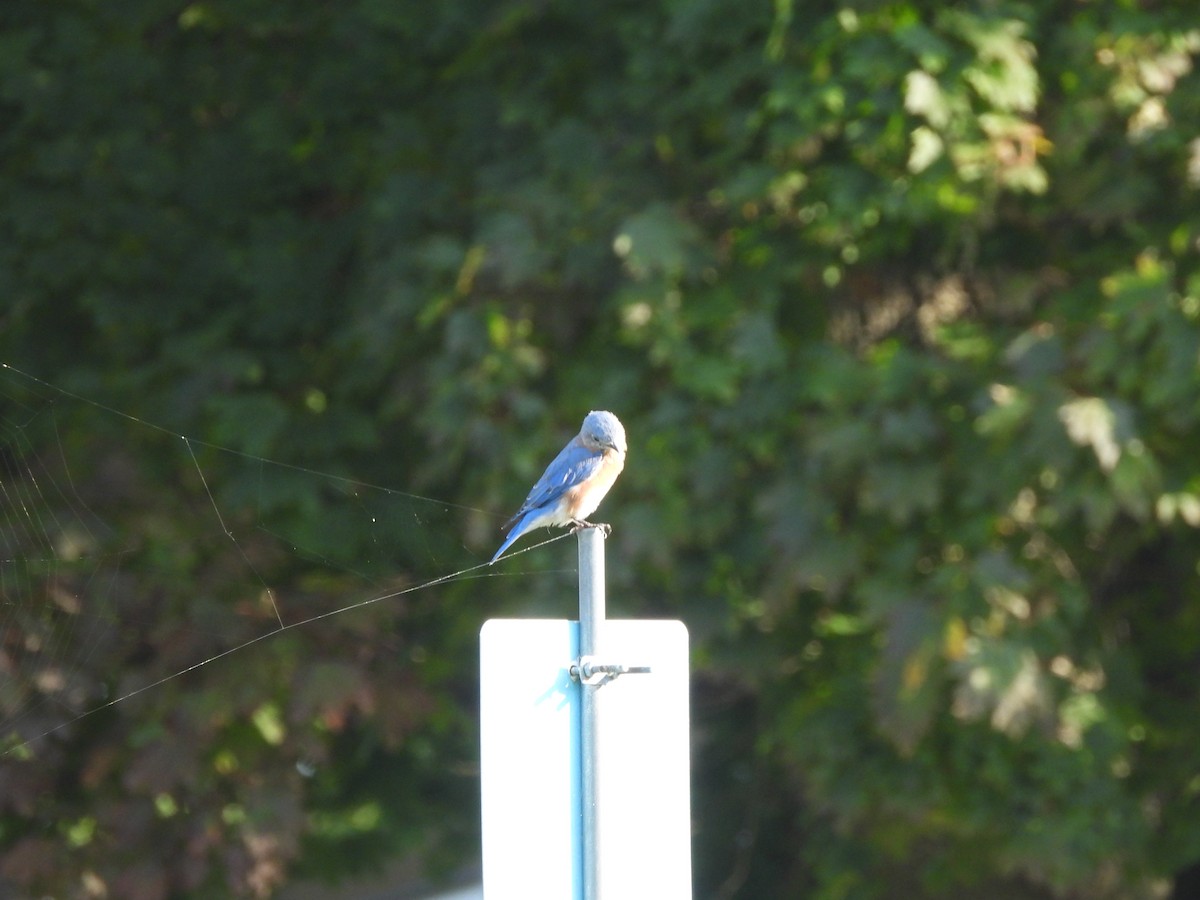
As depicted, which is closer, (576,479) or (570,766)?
(570,766)

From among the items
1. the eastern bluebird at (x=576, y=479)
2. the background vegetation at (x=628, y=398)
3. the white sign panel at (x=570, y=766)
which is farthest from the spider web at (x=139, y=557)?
the white sign panel at (x=570, y=766)

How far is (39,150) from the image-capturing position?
587 cm

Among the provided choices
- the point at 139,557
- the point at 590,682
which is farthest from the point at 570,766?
the point at 139,557

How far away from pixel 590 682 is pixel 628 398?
329cm

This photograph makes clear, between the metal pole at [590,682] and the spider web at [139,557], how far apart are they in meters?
2.40

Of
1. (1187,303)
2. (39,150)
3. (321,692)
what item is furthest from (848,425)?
(39,150)

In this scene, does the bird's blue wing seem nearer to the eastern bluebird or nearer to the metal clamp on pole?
the eastern bluebird

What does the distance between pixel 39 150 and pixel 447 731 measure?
2.88 meters

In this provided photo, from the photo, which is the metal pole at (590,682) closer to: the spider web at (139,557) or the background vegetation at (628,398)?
the background vegetation at (628,398)

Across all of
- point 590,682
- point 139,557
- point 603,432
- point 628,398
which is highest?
point 603,432

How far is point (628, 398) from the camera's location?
5.20m

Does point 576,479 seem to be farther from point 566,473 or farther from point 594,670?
point 594,670

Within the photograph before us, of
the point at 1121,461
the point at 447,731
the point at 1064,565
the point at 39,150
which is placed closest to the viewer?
the point at 1121,461

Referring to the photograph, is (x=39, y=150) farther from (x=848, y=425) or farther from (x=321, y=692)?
(x=848, y=425)
